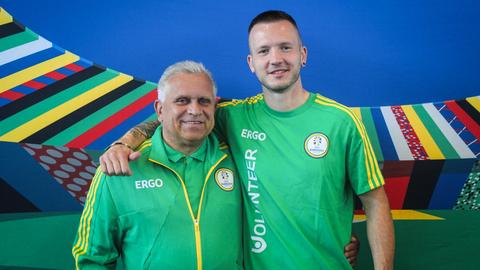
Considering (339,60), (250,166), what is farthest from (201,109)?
(339,60)

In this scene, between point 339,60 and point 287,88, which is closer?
point 287,88

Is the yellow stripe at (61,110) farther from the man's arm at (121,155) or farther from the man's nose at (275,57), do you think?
the man's nose at (275,57)

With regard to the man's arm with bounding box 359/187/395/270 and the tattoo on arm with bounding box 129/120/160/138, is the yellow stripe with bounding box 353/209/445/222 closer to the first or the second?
the man's arm with bounding box 359/187/395/270

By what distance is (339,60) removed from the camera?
2.45 meters

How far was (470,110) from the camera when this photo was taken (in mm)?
2367

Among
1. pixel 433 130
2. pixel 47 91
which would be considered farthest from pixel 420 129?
pixel 47 91

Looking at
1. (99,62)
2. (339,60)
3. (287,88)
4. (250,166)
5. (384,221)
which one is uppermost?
(339,60)

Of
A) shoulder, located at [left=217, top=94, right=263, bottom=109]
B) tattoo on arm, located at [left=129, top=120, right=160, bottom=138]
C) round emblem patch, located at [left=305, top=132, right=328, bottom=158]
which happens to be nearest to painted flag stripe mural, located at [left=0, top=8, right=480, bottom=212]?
tattoo on arm, located at [left=129, top=120, right=160, bottom=138]

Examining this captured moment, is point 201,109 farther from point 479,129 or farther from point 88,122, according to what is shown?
point 479,129

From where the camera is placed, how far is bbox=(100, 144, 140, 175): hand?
1586mm

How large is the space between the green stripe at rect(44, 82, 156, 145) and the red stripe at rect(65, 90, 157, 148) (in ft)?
0.06

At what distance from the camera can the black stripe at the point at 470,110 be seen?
2361 millimetres

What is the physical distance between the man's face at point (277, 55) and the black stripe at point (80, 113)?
974mm

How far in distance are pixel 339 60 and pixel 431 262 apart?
1245 millimetres
